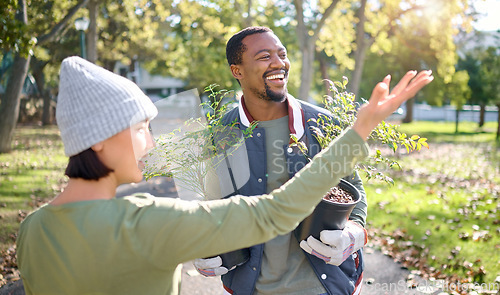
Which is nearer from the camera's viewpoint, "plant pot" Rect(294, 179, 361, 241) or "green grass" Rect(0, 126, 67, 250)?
"plant pot" Rect(294, 179, 361, 241)

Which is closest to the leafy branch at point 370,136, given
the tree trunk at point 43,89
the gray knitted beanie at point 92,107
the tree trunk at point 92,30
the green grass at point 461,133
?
the gray knitted beanie at point 92,107

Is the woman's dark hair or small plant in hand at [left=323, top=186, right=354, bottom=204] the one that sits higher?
the woman's dark hair

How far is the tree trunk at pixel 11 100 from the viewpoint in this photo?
42.5 ft

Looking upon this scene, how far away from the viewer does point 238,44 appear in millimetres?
2764

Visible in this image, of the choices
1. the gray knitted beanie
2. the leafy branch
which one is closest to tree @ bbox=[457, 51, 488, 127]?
the leafy branch

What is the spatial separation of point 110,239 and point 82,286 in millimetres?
195

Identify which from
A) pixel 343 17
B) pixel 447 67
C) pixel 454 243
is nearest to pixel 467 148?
pixel 447 67

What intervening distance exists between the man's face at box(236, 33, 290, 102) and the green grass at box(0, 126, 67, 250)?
479 cm

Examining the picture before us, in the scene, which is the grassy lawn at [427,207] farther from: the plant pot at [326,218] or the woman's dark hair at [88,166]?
the woman's dark hair at [88,166]

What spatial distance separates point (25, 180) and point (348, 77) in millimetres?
9653

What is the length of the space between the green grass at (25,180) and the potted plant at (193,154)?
15.6ft

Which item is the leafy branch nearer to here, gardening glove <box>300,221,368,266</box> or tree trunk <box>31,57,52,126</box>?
gardening glove <box>300,221,368,266</box>

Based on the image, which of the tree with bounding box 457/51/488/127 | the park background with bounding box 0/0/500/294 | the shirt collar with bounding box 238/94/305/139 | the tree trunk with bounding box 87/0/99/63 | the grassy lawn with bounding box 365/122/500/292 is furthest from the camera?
the tree with bounding box 457/51/488/127

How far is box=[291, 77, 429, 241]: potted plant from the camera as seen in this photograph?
203 centimetres
